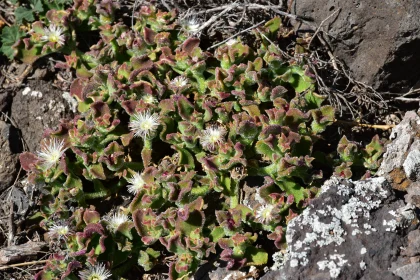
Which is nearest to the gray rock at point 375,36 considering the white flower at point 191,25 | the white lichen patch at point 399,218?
the white flower at point 191,25

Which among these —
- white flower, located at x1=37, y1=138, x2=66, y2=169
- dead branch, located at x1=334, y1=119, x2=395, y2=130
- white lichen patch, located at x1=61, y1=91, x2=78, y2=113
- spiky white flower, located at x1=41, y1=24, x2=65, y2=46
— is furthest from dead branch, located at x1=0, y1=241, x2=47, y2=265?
dead branch, located at x1=334, y1=119, x2=395, y2=130

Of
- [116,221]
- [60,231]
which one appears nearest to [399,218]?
[116,221]

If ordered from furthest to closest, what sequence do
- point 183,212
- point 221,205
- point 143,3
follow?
point 143,3 → point 221,205 → point 183,212

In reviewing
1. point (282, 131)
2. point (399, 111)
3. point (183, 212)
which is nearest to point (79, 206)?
point (183, 212)

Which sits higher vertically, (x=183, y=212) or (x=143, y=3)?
(x=143, y=3)

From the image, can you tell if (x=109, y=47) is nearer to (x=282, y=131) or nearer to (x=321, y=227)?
(x=282, y=131)

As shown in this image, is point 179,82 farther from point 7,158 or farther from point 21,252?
point 21,252

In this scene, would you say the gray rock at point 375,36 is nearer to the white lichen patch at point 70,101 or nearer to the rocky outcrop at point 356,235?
the rocky outcrop at point 356,235
